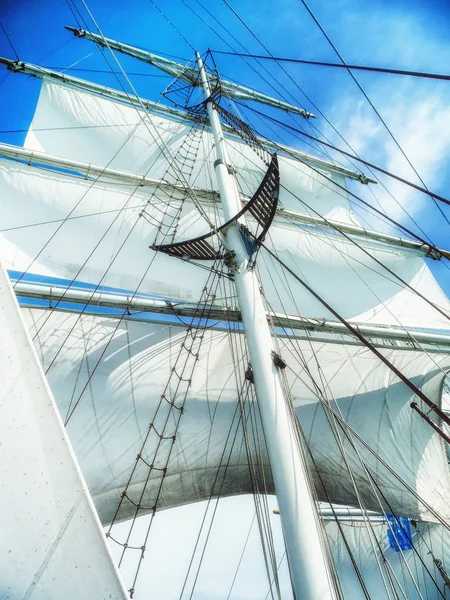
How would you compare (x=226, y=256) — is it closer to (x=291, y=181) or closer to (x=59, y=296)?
(x=59, y=296)

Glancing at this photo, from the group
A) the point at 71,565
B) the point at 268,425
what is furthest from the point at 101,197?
the point at 71,565

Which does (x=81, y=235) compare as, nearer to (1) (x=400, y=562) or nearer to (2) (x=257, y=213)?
(2) (x=257, y=213)

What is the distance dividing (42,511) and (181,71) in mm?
11928

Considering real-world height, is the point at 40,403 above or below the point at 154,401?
below

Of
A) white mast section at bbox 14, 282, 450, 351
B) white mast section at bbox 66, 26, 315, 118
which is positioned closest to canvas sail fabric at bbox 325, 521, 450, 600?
white mast section at bbox 14, 282, 450, 351

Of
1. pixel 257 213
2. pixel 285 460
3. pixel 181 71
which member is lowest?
pixel 285 460

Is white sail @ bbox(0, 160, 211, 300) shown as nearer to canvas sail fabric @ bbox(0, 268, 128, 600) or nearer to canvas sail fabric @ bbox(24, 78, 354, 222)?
canvas sail fabric @ bbox(24, 78, 354, 222)

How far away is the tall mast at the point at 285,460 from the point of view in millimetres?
1817

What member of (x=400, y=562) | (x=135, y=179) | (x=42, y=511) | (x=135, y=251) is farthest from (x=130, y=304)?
(x=400, y=562)

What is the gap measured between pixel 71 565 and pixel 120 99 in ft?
38.0

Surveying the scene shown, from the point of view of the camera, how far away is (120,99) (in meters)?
9.71

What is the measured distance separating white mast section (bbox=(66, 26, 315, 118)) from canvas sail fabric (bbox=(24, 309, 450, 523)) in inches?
248

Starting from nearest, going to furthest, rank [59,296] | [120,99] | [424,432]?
[59,296]
[424,432]
[120,99]

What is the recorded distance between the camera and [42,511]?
989mm
